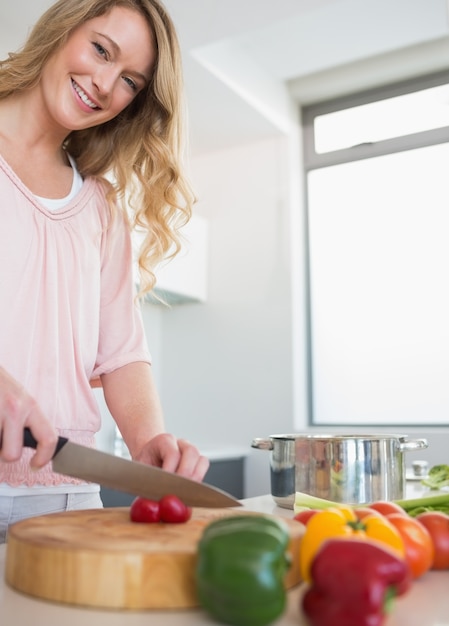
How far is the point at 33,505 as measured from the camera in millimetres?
1021

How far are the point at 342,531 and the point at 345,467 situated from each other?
0.45 meters

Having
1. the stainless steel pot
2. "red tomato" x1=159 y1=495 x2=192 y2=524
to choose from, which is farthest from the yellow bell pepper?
the stainless steel pot

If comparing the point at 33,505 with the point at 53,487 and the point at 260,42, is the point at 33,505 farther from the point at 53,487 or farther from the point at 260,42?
the point at 260,42

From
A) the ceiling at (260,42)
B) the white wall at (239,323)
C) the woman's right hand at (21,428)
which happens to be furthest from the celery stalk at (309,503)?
the white wall at (239,323)

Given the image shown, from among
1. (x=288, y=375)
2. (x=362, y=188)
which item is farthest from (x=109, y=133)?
(x=362, y=188)

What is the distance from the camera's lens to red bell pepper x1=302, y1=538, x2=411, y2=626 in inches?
18.3

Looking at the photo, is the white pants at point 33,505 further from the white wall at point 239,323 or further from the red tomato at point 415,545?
the white wall at point 239,323

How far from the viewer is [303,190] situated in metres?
3.66

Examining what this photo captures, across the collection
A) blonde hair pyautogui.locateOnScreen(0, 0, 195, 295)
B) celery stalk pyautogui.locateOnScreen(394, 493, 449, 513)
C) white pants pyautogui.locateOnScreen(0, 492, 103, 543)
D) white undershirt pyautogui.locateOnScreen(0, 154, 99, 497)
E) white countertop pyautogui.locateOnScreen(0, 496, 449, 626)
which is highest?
blonde hair pyautogui.locateOnScreen(0, 0, 195, 295)

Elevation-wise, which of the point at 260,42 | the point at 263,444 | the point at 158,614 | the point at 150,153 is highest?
the point at 260,42

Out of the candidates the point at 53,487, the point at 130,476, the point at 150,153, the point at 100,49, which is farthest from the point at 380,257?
the point at 130,476

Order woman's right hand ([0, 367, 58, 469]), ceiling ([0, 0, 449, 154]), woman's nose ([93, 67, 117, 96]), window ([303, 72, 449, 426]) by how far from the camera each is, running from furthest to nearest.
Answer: window ([303, 72, 449, 426]) < ceiling ([0, 0, 449, 154]) < woman's nose ([93, 67, 117, 96]) < woman's right hand ([0, 367, 58, 469])

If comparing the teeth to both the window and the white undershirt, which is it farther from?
the window

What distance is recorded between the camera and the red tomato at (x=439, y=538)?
2.34ft
